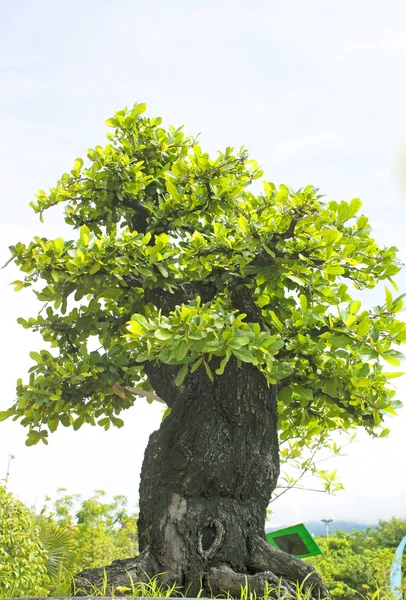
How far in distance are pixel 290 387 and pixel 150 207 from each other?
1.52m

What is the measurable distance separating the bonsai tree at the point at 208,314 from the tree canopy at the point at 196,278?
12 mm

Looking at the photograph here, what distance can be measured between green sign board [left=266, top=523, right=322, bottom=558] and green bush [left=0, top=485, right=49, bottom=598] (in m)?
1.97

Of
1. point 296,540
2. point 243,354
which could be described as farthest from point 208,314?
point 296,540

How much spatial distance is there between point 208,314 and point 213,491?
129cm

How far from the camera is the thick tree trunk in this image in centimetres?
324

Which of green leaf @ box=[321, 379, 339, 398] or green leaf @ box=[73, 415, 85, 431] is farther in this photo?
green leaf @ box=[73, 415, 85, 431]

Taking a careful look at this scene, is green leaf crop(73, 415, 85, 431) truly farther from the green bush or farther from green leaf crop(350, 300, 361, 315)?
green leaf crop(350, 300, 361, 315)

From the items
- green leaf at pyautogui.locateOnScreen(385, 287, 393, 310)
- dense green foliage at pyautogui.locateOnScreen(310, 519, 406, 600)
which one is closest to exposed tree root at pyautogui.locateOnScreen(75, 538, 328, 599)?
green leaf at pyautogui.locateOnScreen(385, 287, 393, 310)

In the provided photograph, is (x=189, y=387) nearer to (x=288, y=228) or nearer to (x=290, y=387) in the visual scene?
(x=290, y=387)

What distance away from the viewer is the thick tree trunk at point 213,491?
3242 millimetres

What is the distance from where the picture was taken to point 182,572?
3232 millimetres

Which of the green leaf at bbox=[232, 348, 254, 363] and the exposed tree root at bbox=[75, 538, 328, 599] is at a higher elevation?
the green leaf at bbox=[232, 348, 254, 363]

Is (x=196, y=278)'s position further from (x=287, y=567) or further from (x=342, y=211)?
(x=287, y=567)

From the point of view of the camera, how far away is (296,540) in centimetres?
407
